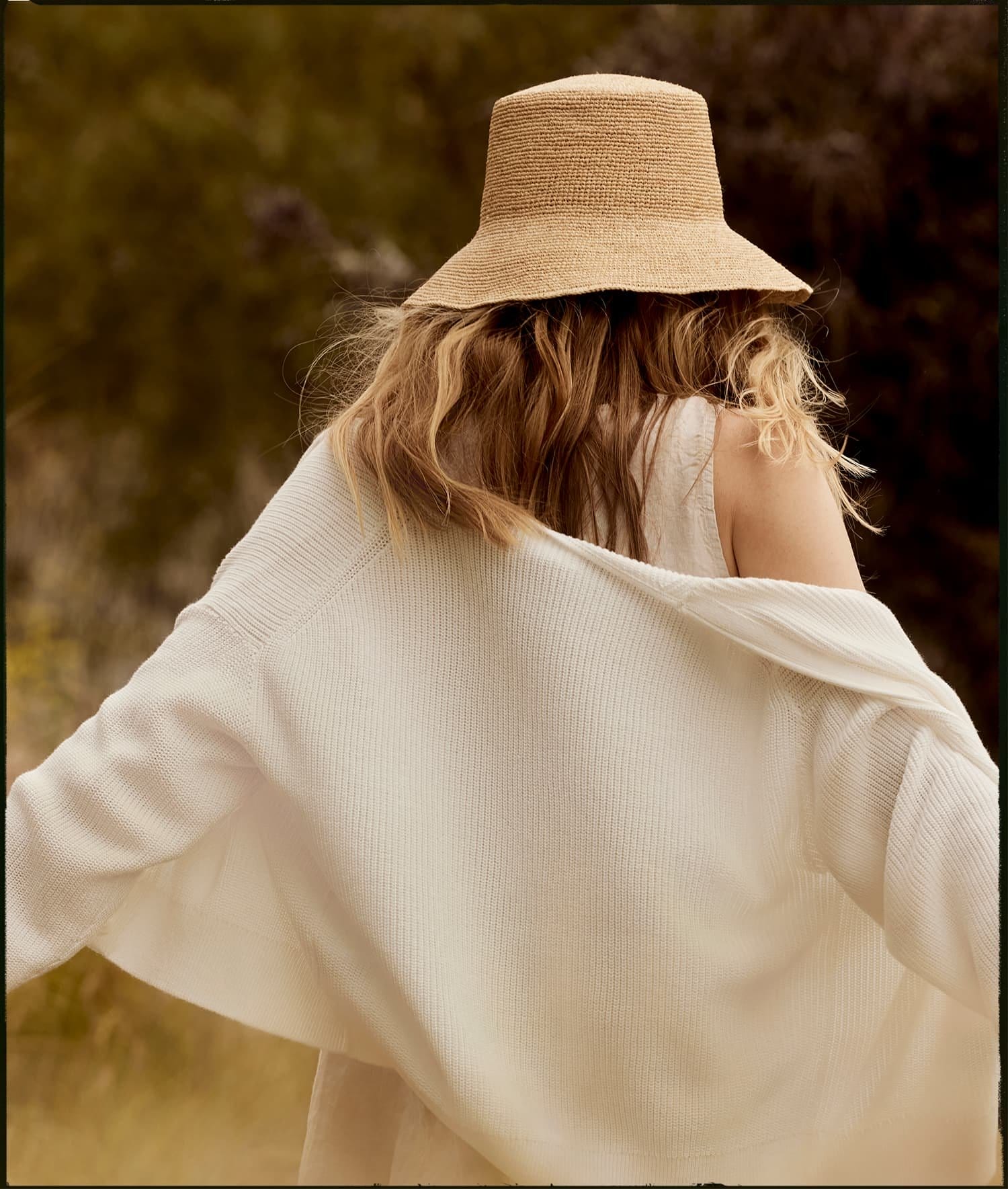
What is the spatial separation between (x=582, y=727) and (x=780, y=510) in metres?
0.25

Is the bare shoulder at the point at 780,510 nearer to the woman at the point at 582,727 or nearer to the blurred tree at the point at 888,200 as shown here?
the woman at the point at 582,727

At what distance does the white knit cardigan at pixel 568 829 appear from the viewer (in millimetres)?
1062

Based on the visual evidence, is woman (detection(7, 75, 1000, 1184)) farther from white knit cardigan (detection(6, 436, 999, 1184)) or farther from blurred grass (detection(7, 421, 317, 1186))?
blurred grass (detection(7, 421, 317, 1186))

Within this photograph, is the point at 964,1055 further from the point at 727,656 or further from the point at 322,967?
the point at 322,967

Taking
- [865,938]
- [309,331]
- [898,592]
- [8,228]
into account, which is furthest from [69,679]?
[865,938]

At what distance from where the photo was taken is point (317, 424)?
4.73 feet

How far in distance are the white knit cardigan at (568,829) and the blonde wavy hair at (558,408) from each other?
1.7 inches

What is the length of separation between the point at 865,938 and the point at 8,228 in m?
4.14

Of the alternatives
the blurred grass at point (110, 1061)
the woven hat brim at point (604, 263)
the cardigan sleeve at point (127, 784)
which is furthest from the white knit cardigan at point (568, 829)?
the blurred grass at point (110, 1061)

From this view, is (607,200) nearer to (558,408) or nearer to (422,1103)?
(558,408)

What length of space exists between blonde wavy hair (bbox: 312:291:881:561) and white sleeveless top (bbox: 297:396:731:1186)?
0.02 m

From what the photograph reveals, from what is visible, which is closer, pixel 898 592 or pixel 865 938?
pixel 865 938

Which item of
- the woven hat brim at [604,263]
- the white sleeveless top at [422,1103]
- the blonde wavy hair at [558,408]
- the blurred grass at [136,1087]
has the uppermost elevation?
the woven hat brim at [604,263]

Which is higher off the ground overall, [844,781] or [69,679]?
[844,781]
